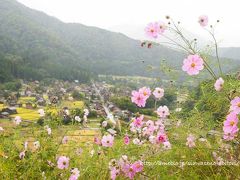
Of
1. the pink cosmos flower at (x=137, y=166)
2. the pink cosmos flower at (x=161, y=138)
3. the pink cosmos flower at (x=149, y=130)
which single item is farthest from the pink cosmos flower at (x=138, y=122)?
the pink cosmos flower at (x=137, y=166)

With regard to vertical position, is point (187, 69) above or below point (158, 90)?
above

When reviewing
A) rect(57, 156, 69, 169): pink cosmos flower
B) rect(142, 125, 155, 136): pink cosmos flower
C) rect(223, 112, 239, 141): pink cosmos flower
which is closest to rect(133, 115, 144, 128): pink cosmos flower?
rect(142, 125, 155, 136): pink cosmos flower

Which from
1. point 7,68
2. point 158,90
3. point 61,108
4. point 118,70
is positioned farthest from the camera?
point 118,70

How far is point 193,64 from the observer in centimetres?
285

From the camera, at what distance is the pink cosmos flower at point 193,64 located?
111 inches

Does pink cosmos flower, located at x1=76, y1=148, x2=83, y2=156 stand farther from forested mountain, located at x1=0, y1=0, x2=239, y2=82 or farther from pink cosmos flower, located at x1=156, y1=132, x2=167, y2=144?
forested mountain, located at x1=0, y1=0, x2=239, y2=82

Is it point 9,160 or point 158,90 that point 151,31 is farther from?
point 9,160

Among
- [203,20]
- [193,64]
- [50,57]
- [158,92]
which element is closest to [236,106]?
[193,64]

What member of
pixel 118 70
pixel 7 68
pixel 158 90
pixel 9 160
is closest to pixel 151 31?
pixel 158 90

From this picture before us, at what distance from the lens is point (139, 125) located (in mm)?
3902

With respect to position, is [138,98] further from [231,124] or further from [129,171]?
[231,124]

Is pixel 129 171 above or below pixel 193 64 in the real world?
→ below

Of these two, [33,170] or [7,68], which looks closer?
[33,170]

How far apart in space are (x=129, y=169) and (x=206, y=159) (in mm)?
935
